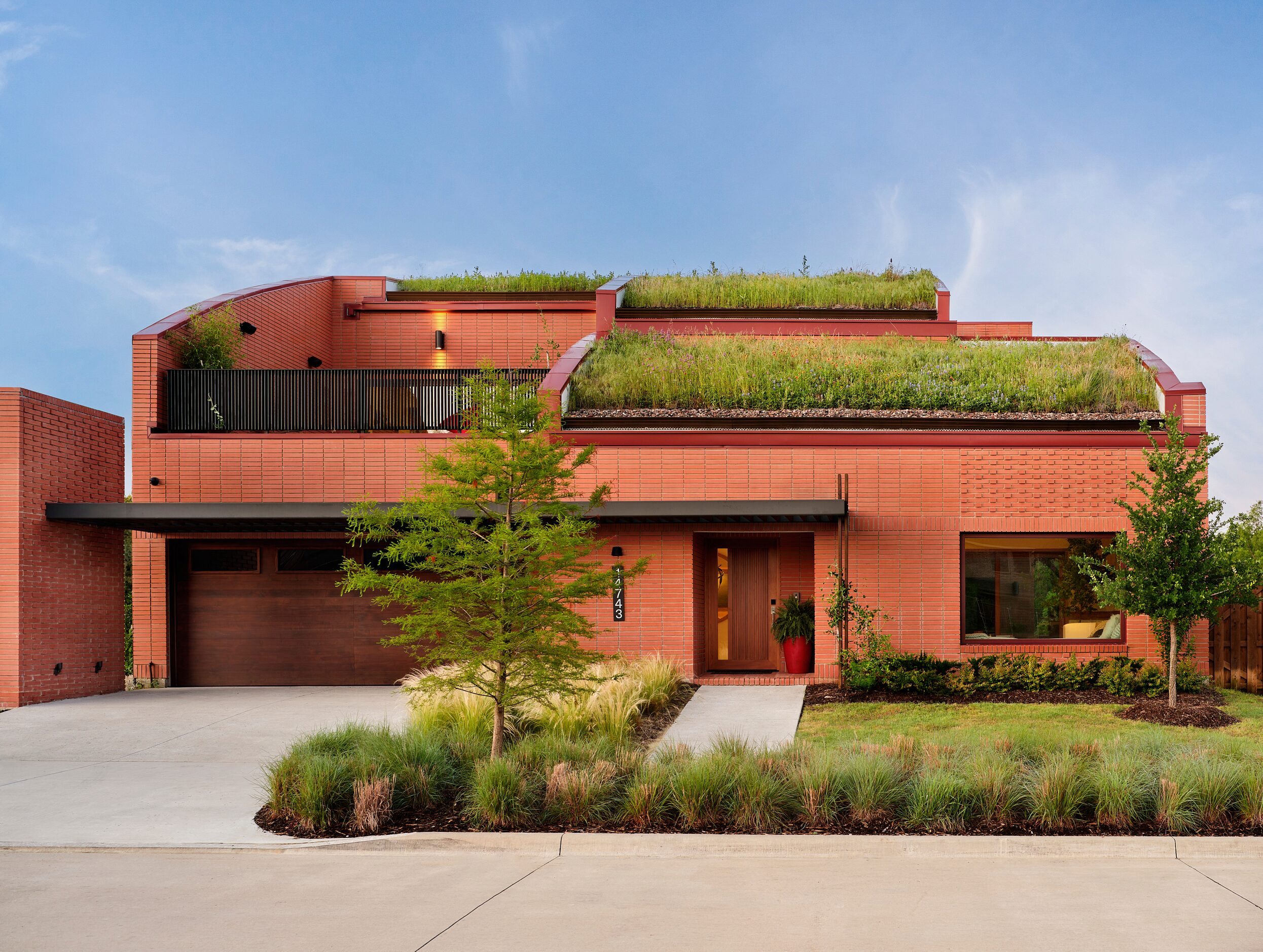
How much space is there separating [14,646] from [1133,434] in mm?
17688

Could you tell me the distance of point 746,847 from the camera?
7402 mm

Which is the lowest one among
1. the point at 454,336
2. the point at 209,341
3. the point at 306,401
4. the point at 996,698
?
the point at 996,698

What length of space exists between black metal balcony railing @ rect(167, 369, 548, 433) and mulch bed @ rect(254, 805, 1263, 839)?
34.3ft

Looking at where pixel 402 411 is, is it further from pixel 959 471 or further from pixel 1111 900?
pixel 1111 900

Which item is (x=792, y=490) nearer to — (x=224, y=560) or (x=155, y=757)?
(x=155, y=757)

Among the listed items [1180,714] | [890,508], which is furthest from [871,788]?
[890,508]

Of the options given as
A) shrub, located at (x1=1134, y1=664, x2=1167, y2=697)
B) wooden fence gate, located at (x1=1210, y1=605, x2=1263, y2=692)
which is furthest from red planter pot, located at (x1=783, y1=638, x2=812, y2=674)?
wooden fence gate, located at (x1=1210, y1=605, x2=1263, y2=692)

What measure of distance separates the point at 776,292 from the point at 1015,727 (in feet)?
51.9

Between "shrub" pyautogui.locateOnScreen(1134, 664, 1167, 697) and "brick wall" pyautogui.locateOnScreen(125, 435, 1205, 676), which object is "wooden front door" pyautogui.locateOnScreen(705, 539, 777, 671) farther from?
"shrub" pyautogui.locateOnScreen(1134, 664, 1167, 697)

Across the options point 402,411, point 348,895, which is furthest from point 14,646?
point 348,895

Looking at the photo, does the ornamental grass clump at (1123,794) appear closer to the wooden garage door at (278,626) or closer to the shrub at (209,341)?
the wooden garage door at (278,626)

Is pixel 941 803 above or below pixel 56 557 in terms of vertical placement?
below

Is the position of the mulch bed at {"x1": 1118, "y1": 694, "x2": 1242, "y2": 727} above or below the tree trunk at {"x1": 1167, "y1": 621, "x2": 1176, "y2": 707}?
below

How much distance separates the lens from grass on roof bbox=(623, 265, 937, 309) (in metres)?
25.1
